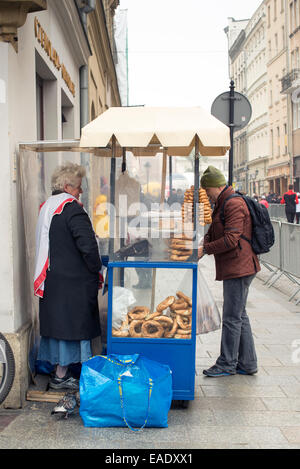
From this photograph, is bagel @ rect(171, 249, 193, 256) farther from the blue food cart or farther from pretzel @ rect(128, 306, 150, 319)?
pretzel @ rect(128, 306, 150, 319)

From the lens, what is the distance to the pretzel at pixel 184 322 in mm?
4664

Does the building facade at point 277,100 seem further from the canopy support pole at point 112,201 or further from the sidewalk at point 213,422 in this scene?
the canopy support pole at point 112,201

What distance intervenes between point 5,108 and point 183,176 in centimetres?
174

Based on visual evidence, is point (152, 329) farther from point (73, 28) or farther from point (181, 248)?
point (73, 28)

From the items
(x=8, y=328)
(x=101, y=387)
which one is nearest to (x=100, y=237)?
(x=8, y=328)

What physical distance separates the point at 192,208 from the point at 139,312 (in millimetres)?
974

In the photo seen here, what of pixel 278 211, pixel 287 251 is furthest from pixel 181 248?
pixel 278 211

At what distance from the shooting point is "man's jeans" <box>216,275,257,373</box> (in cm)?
527

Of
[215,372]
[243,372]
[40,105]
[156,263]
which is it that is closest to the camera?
[156,263]

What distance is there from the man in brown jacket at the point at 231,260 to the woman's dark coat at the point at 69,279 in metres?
1.02

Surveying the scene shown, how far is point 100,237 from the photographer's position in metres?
5.27

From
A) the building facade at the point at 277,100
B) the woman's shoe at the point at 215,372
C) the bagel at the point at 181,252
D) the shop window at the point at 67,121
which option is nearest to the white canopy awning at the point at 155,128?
the bagel at the point at 181,252

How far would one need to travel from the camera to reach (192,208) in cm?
488

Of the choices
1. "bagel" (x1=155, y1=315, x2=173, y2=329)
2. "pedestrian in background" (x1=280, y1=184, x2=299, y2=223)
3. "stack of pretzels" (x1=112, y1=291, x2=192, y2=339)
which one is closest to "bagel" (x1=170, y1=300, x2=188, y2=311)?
"stack of pretzels" (x1=112, y1=291, x2=192, y2=339)
